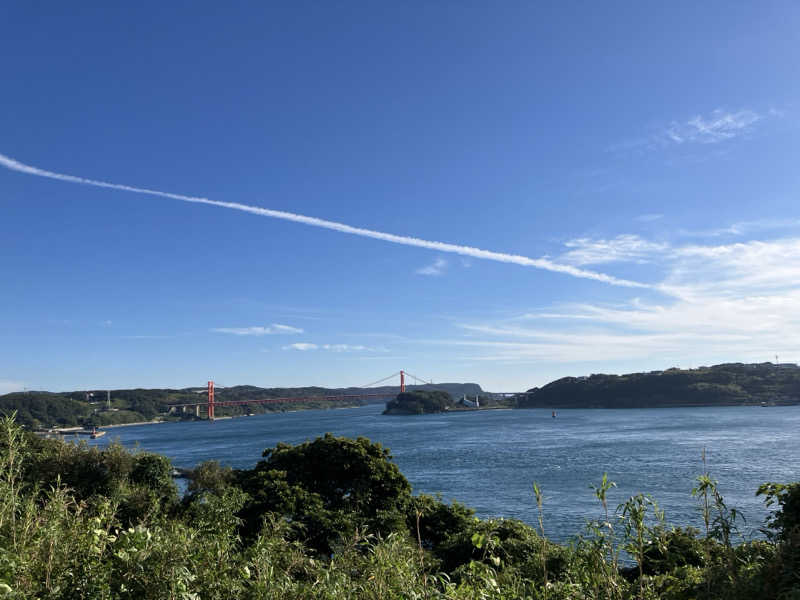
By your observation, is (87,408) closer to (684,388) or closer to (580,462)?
(580,462)

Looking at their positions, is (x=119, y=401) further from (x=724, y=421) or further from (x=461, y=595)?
(x=461, y=595)

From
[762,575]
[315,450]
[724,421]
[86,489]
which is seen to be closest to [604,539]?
[762,575]

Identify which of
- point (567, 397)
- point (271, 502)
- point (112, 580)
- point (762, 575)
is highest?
point (112, 580)

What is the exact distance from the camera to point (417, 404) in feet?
606

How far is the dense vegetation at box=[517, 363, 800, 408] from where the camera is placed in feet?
479

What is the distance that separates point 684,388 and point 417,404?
84.8 metres

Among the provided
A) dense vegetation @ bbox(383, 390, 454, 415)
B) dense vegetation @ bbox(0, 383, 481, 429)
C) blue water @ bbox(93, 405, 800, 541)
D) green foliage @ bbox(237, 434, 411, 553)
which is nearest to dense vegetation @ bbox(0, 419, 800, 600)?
green foliage @ bbox(237, 434, 411, 553)

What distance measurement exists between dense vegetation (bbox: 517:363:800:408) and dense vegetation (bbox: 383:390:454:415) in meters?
35.7

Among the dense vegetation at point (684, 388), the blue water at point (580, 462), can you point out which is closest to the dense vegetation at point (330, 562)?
the blue water at point (580, 462)

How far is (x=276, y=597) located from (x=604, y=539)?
8.18 feet

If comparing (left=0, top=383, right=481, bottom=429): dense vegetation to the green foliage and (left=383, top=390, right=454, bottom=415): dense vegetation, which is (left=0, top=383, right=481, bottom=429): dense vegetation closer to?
(left=383, top=390, right=454, bottom=415): dense vegetation

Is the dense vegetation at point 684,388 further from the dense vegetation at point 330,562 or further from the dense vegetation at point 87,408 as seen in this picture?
the dense vegetation at point 330,562

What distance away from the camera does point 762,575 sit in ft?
13.5

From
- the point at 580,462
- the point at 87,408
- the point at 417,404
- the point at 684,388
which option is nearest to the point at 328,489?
the point at 580,462
